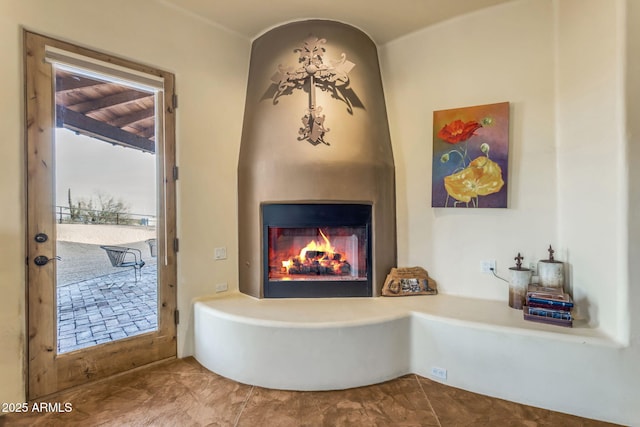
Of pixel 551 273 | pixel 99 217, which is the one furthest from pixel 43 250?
pixel 551 273

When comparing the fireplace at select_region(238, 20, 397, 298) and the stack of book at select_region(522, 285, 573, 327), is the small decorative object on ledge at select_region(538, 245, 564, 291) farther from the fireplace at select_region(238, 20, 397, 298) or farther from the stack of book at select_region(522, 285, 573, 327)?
the fireplace at select_region(238, 20, 397, 298)

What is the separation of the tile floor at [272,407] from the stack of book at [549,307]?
544 millimetres

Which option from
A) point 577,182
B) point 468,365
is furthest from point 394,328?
point 577,182

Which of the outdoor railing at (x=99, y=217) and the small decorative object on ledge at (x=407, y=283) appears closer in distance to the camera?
the outdoor railing at (x=99, y=217)

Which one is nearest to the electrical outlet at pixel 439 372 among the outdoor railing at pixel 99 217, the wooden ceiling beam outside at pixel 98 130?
the outdoor railing at pixel 99 217

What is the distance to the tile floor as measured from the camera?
5.68 ft

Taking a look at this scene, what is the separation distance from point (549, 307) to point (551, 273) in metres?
0.30

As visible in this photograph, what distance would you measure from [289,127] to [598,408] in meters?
2.81

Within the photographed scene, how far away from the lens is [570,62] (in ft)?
7.05

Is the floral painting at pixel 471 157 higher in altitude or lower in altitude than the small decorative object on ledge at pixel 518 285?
higher

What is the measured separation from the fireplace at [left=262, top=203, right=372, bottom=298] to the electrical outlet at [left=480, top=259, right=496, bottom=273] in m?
0.94

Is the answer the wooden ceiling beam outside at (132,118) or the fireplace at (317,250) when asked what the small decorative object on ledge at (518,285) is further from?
the wooden ceiling beam outside at (132,118)

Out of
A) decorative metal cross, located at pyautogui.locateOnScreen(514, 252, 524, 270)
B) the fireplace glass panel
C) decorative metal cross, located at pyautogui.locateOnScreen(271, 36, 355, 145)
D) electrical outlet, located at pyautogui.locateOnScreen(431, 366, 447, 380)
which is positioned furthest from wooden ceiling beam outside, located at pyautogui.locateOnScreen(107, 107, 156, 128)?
decorative metal cross, located at pyautogui.locateOnScreen(514, 252, 524, 270)

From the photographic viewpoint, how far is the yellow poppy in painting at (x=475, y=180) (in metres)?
2.42
